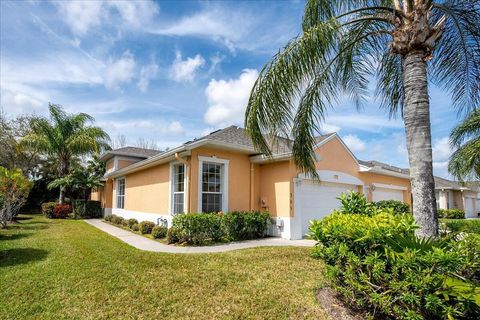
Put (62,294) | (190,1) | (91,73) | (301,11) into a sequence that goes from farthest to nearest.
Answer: (91,73) → (190,1) → (301,11) → (62,294)

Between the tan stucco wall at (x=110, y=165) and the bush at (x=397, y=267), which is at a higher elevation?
the tan stucco wall at (x=110, y=165)

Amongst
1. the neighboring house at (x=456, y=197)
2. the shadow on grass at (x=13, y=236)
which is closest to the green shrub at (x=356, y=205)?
the shadow on grass at (x=13, y=236)

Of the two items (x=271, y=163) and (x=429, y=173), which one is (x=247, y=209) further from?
(x=429, y=173)

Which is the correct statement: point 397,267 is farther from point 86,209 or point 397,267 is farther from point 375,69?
point 86,209

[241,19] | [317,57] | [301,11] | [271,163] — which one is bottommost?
[271,163]

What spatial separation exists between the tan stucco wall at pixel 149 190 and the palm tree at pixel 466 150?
13.0m

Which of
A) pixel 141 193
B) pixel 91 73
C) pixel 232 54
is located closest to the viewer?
pixel 91 73

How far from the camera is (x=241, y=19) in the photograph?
29.6ft

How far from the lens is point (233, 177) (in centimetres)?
1273

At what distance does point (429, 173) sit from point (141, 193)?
15.0 metres

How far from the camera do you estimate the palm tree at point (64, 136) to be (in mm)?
22484

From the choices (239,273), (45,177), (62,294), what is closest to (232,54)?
(239,273)

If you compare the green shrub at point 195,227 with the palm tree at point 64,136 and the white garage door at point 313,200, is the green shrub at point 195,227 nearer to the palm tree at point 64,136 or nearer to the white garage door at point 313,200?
the white garage door at point 313,200

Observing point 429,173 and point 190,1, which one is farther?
point 190,1
